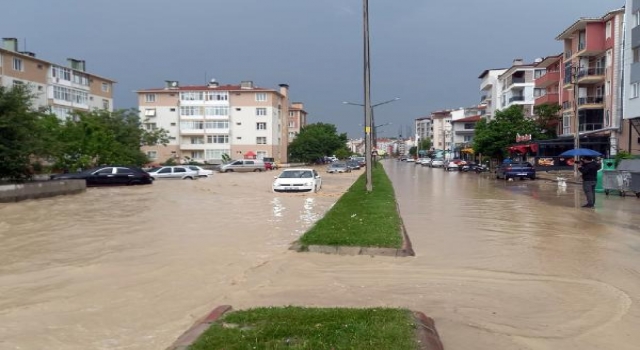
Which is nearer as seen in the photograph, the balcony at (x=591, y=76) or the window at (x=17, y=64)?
the balcony at (x=591, y=76)

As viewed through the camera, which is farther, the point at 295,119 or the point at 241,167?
the point at 295,119

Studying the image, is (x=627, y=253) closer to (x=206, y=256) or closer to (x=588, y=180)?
(x=206, y=256)

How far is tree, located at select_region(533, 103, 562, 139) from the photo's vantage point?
60531mm

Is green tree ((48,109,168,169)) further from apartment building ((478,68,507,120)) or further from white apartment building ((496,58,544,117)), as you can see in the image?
apartment building ((478,68,507,120))

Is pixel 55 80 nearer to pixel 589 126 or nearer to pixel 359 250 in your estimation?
pixel 589 126

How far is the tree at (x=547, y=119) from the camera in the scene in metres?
60.5

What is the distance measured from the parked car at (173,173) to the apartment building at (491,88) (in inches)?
2577

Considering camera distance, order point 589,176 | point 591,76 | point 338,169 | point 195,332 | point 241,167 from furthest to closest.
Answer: point 241,167
point 338,169
point 591,76
point 589,176
point 195,332

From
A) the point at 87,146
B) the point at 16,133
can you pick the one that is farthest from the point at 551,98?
the point at 16,133

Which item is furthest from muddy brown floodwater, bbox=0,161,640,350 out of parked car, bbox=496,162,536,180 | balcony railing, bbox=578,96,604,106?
balcony railing, bbox=578,96,604,106

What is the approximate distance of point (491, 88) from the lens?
337ft

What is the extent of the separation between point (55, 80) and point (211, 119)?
108ft

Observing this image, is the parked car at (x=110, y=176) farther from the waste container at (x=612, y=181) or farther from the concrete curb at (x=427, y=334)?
the concrete curb at (x=427, y=334)

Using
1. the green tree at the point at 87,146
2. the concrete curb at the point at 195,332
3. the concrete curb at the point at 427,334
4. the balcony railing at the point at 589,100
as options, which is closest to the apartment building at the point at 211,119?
the green tree at the point at 87,146
